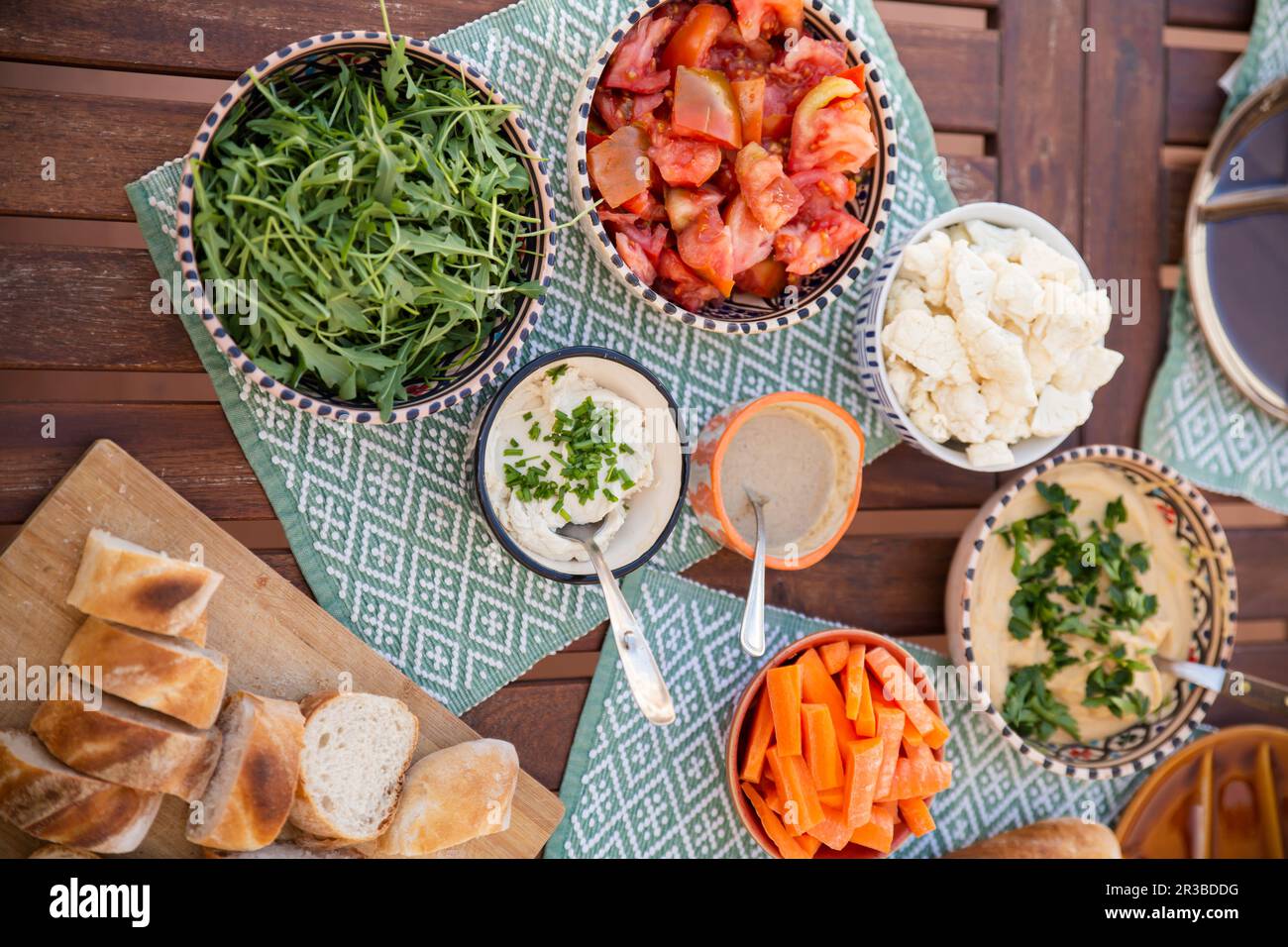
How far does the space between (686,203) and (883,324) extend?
1.46ft

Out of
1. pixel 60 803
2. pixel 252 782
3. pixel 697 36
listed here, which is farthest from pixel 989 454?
pixel 60 803

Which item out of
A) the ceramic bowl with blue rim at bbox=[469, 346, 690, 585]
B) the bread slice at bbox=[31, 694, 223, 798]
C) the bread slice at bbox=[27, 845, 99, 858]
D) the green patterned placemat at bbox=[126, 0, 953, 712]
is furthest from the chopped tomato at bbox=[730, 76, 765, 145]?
the bread slice at bbox=[27, 845, 99, 858]

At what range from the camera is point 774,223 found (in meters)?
A: 1.68

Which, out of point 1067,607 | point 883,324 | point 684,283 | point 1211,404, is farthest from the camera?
point 1211,404

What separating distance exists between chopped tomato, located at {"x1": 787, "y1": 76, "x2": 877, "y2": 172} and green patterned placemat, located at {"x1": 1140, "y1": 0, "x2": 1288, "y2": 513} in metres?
0.94

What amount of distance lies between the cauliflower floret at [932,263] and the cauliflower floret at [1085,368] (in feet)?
0.91

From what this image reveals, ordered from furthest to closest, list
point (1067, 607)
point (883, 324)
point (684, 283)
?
point (1067, 607)
point (883, 324)
point (684, 283)

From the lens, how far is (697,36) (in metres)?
1.68

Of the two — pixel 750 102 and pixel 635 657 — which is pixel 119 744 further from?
pixel 750 102

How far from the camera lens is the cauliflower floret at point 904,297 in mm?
1804

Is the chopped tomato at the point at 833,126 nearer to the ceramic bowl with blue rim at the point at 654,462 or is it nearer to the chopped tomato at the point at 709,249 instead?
the chopped tomato at the point at 709,249

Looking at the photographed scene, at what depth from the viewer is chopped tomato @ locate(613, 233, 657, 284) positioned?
1.69 meters

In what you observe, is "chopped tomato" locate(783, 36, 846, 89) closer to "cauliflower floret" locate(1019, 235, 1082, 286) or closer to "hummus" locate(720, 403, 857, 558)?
"cauliflower floret" locate(1019, 235, 1082, 286)

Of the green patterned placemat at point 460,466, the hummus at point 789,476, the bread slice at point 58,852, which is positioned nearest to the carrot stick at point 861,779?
the hummus at point 789,476
